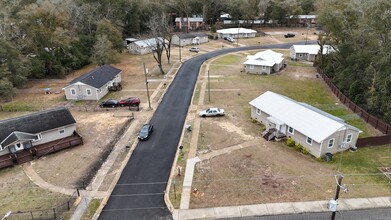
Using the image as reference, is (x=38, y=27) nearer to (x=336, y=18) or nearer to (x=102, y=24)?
(x=102, y=24)

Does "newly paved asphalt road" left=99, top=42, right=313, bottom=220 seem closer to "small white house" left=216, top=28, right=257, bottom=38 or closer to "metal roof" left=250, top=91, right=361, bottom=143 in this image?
"metal roof" left=250, top=91, right=361, bottom=143

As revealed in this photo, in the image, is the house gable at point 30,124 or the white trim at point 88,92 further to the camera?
the white trim at point 88,92

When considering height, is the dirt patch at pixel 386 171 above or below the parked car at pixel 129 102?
below

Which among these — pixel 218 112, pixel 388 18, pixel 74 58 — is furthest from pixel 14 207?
pixel 74 58

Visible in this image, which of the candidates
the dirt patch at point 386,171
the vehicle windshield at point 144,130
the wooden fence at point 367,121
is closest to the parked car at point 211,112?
the vehicle windshield at point 144,130

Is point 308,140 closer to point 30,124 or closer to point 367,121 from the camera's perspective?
point 367,121

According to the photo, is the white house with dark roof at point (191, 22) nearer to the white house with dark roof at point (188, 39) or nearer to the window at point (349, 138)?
the white house with dark roof at point (188, 39)

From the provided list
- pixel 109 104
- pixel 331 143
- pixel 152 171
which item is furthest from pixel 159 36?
pixel 331 143
